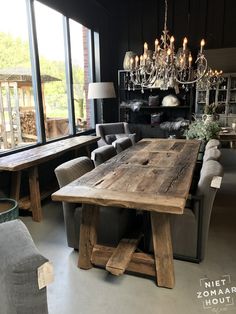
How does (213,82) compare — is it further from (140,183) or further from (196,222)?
(140,183)

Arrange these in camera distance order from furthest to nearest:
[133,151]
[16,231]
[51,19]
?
1. [51,19]
2. [133,151]
3. [16,231]

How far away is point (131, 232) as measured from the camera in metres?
2.44

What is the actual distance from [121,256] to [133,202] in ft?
1.91

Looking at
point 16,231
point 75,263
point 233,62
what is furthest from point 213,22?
point 16,231

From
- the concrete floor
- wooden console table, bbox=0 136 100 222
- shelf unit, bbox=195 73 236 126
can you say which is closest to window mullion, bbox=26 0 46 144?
wooden console table, bbox=0 136 100 222

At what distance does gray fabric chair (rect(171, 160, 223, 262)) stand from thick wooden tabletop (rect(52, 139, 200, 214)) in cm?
15

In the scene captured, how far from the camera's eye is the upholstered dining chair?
2.09m

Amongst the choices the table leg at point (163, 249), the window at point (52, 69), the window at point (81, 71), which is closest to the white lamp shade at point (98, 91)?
the window at point (81, 71)

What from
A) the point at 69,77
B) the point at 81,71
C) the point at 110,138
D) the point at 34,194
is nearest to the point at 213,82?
the point at 110,138

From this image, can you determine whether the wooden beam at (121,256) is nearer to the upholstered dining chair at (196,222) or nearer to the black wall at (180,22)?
the upholstered dining chair at (196,222)

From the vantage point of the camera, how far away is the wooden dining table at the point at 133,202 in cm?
172

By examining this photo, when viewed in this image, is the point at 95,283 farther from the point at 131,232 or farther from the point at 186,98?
the point at 186,98

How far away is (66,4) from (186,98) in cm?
322

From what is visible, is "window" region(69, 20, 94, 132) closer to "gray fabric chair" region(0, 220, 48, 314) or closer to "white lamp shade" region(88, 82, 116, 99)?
"white lamp shade" region(88, 82, 116, 99)
